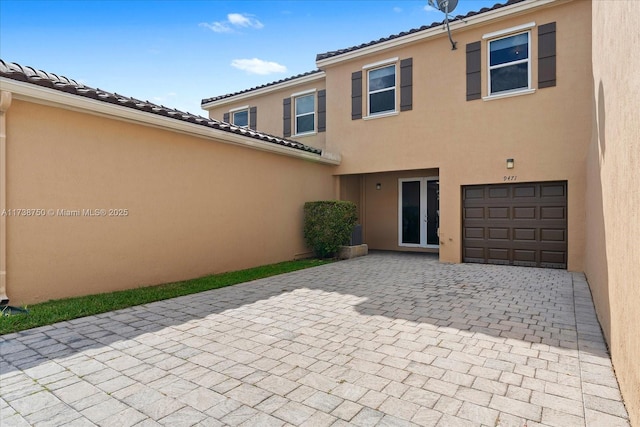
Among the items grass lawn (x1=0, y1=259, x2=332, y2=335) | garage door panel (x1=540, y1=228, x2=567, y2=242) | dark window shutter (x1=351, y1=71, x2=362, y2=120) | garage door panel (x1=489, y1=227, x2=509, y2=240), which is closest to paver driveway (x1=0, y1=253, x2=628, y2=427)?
grass lawn (x1=0, y1=259, x2=332, y2=335)

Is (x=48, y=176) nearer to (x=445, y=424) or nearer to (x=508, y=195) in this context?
(x=445, y=424)

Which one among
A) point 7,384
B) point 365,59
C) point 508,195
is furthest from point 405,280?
point 365,59

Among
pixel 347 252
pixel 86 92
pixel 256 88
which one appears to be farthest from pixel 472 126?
pixel 86 92

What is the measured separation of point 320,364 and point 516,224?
8100 mm

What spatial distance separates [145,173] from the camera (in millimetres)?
7148

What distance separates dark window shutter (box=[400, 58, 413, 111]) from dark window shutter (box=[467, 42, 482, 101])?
1.64 m

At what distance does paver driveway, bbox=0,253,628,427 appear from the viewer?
2771 mm

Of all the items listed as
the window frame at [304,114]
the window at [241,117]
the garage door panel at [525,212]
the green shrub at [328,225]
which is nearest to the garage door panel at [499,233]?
the garage door panel at [525,212]

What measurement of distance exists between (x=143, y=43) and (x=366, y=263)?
8878mm

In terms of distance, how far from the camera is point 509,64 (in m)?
9.55

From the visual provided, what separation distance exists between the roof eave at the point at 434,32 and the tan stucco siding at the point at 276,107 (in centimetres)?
153

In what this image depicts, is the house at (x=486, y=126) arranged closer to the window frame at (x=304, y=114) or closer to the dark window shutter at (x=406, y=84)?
the dark window shutter at (x=406, y=84)

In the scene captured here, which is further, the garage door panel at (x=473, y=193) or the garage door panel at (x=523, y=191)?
the garage door panel at (x=473, y=193)

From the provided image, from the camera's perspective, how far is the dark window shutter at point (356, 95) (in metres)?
11.8
